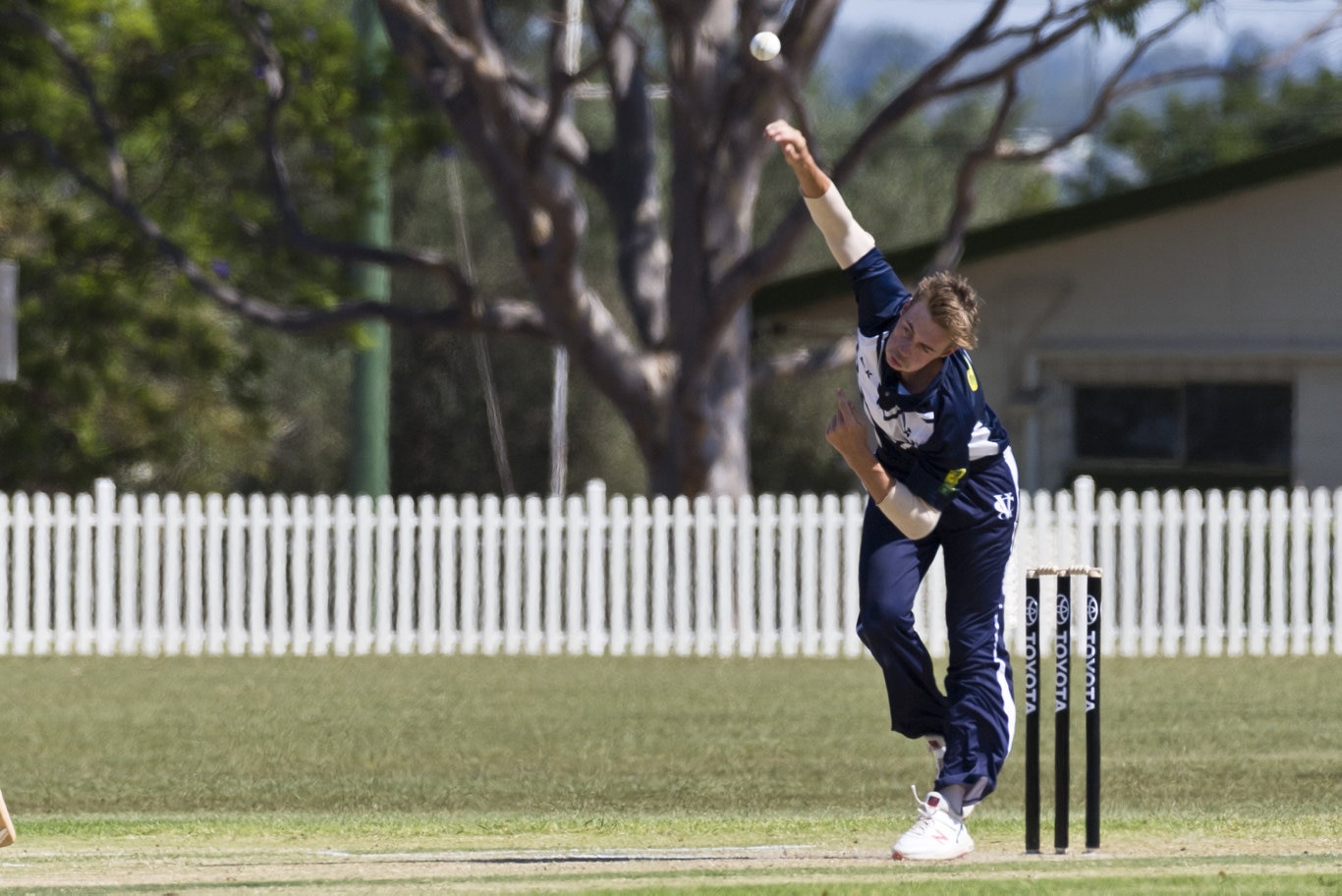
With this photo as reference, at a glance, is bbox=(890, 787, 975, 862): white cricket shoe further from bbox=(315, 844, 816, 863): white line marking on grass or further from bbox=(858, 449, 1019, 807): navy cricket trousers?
bbox=(315, 844, 816, 863): white line marking on grass

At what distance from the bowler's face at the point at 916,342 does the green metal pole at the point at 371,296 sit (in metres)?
13.2

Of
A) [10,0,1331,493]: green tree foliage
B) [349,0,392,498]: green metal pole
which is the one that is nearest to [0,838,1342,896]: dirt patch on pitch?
[10,0,1331,493]: green tree foliage

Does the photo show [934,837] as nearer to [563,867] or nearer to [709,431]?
[563,867]

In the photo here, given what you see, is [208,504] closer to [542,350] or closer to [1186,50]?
[542,350]

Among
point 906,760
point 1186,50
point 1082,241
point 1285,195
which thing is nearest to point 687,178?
point 1082,241

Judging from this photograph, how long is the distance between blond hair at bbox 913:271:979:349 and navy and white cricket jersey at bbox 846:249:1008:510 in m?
0.14

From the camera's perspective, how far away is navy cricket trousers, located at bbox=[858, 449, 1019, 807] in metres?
6.41

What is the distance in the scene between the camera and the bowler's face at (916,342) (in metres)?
6.14

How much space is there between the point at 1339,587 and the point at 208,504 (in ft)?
26.9

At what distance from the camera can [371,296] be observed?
2088cm

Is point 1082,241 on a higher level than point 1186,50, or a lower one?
lower

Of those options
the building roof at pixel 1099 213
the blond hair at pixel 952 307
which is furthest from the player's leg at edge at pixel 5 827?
the building roof at pixel 1099 213

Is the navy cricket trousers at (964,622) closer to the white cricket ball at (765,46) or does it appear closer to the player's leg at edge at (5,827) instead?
the white cricket ball at (765,46)

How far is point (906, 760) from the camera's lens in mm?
10477
